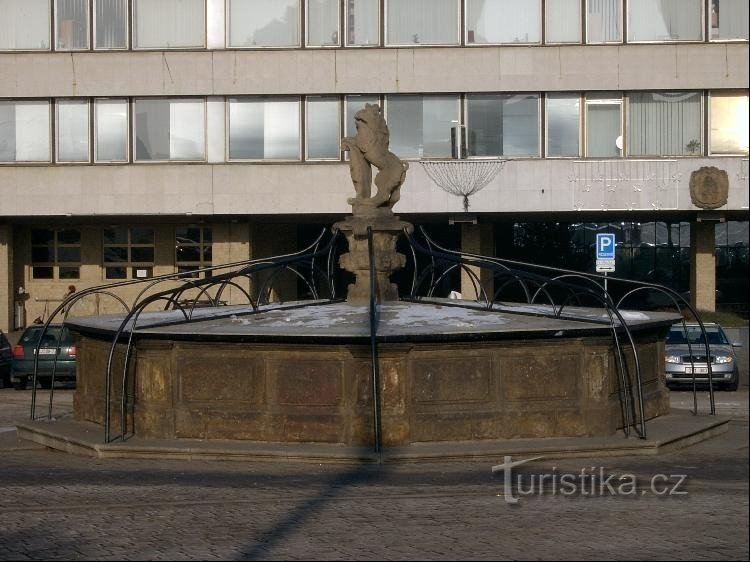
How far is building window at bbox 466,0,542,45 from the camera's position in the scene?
127 ft

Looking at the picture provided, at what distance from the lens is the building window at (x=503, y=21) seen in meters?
38.7

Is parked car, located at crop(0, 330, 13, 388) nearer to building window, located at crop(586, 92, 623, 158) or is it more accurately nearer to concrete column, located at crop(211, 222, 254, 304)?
concrete column, located at crop(211, 222, 254, 304)

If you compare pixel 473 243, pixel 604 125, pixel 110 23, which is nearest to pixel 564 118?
pixel 604 125

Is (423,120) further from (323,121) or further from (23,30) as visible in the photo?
(23,30)

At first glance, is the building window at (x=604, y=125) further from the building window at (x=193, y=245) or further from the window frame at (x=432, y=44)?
the building window at (x=193, y=245)

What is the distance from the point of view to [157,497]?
12.3 meters

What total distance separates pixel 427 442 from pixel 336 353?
147 centimetres

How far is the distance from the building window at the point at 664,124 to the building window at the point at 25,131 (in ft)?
57.0

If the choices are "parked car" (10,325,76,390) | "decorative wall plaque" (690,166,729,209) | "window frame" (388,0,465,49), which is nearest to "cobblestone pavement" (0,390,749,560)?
"parked car" (10,325,76,390)

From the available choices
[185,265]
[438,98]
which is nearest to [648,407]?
[438,98]

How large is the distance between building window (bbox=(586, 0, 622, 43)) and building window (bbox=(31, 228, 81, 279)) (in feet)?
58.0

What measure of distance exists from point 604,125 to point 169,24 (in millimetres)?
13150

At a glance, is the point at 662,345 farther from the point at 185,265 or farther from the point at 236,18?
the point at 185,265

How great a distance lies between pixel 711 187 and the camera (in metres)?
38.3
